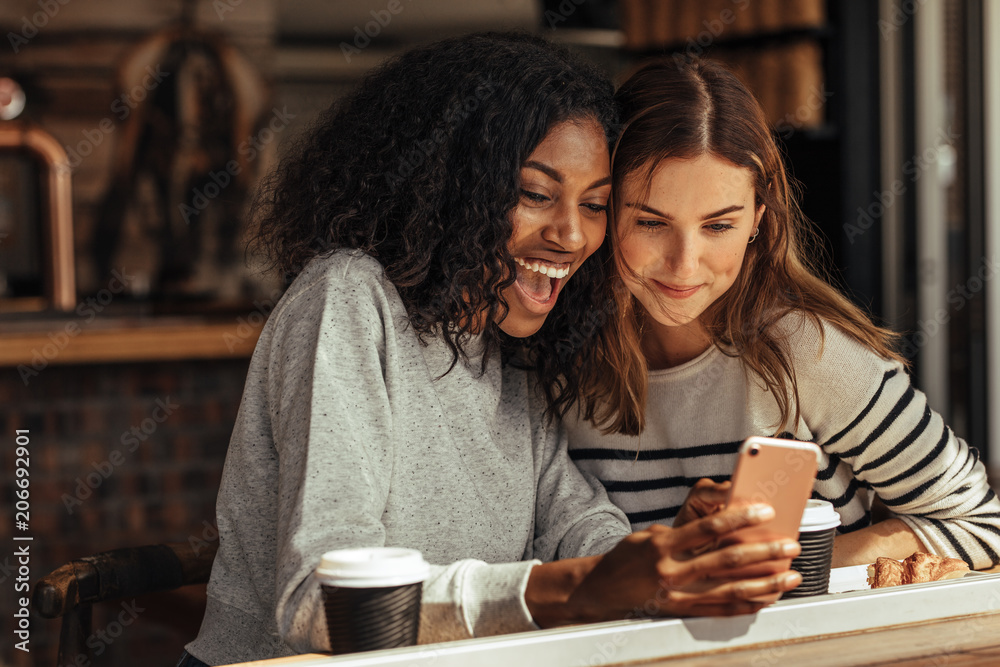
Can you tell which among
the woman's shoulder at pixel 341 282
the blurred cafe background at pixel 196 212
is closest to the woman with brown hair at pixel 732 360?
the woman's shoulder at pixel 341 282

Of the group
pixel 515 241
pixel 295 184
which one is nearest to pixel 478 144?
pixel 515 241

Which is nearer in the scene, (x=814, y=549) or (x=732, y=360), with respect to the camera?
(x=814, y=549)

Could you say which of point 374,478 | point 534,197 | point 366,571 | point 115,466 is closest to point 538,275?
point 534,197

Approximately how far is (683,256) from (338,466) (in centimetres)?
66

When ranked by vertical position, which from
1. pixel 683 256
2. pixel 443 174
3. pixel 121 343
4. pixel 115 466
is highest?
pixel 443 174

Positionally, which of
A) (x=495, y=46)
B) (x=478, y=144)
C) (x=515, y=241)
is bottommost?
(x=515, y=241)

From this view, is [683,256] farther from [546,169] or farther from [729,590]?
[729,590]

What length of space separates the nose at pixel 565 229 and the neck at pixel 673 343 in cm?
35

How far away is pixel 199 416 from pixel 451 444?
2.55 metres

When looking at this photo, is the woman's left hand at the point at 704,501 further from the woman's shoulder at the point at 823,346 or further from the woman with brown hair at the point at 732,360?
the woman's shoulder at the point at 823,346

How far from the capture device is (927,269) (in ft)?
12.0

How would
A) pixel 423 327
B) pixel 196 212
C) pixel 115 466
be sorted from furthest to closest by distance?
1. pixel 196 212
2. pixel 115 466
3. pixel 423 327

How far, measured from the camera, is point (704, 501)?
106 centimetres

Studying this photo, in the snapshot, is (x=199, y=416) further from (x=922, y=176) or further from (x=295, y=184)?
(x=922, y=176)
